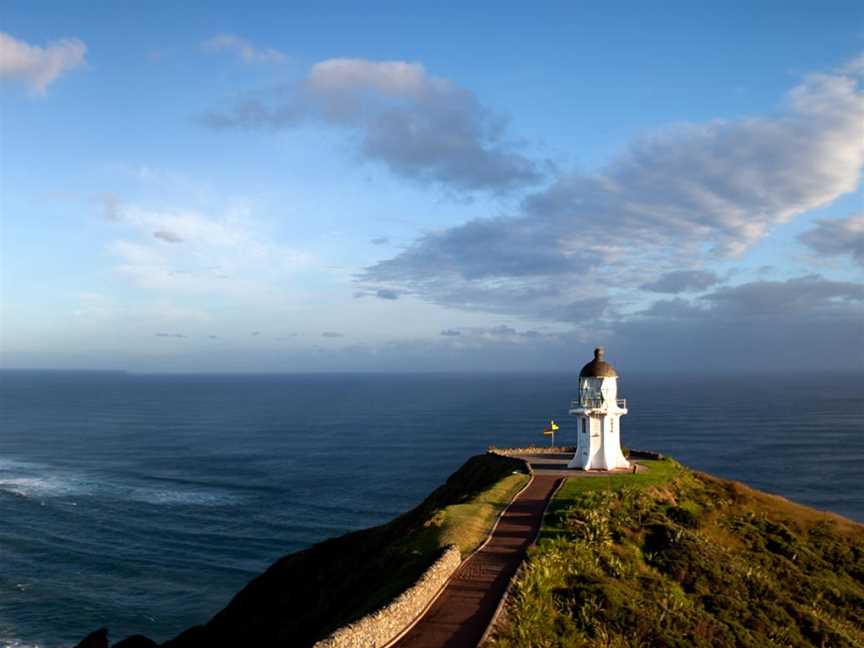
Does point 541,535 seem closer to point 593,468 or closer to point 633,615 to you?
point 633,615

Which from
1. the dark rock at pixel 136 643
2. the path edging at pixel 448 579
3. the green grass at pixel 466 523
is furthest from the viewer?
the dark rock at pixel 136 643

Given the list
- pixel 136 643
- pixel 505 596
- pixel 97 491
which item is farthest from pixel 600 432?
pixel 97 491

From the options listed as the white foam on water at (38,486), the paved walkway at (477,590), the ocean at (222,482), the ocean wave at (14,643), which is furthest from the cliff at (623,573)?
the white foam on water at (38,486)

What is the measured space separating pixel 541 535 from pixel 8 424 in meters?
171

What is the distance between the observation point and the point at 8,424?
158 metres

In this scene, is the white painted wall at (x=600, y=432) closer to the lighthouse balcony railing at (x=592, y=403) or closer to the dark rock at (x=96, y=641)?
the lighthouse balcony railing at (x=592, y=403)

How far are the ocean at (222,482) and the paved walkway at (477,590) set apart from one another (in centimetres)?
3087

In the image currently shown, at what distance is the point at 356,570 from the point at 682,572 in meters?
16.0

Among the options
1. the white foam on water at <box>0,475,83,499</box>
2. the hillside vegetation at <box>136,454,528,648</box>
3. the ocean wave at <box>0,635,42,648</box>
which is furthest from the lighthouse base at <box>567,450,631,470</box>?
the white foam on water at <box>0,475,83,499</box>

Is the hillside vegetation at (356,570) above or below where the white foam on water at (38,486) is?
above

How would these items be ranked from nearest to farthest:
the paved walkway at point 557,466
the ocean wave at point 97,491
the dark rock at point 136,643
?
the dark rock at point 136,643 → the paved walkway at point 557,466 → the ocean wave at point 97,491

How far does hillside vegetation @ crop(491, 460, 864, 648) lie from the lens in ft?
69.1

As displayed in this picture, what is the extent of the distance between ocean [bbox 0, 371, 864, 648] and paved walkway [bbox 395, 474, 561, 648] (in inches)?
1215

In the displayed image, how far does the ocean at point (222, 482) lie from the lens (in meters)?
52.2
